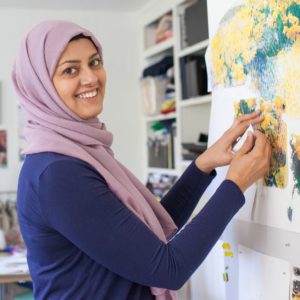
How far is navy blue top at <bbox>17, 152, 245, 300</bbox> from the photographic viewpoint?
2.92 feet

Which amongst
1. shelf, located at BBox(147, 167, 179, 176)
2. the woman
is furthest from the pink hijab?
shelf, located at BBox(147, 167, 179, 176)

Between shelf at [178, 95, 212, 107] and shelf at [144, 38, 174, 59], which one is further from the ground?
shelf at [144, 38, 174, 59]

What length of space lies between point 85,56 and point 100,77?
0.07 m

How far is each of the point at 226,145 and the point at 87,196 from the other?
40cm

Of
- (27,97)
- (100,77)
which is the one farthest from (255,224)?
(27,97)

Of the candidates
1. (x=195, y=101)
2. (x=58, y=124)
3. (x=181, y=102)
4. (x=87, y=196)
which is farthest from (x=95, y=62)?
(x=181, y=102)

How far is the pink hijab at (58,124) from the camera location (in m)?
1.00

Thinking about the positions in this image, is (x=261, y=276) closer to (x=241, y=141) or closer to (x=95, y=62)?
(x=241, y=141)

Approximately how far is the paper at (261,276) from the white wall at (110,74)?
2459 mm

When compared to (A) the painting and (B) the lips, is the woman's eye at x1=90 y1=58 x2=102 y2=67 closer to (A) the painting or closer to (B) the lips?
(B) the lips

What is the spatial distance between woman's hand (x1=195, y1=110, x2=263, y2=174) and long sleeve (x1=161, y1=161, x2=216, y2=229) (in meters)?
0.03

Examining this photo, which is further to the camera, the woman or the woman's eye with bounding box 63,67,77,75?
the woman's eye with bounding box 63,67,77,75

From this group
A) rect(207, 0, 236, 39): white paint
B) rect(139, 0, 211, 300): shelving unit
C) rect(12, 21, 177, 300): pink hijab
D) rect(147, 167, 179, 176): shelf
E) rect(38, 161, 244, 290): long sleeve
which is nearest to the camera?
rect(38, 161, 244, 290): long sleeve

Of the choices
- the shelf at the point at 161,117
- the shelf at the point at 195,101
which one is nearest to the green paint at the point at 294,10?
the shelf at the point at 195,101
